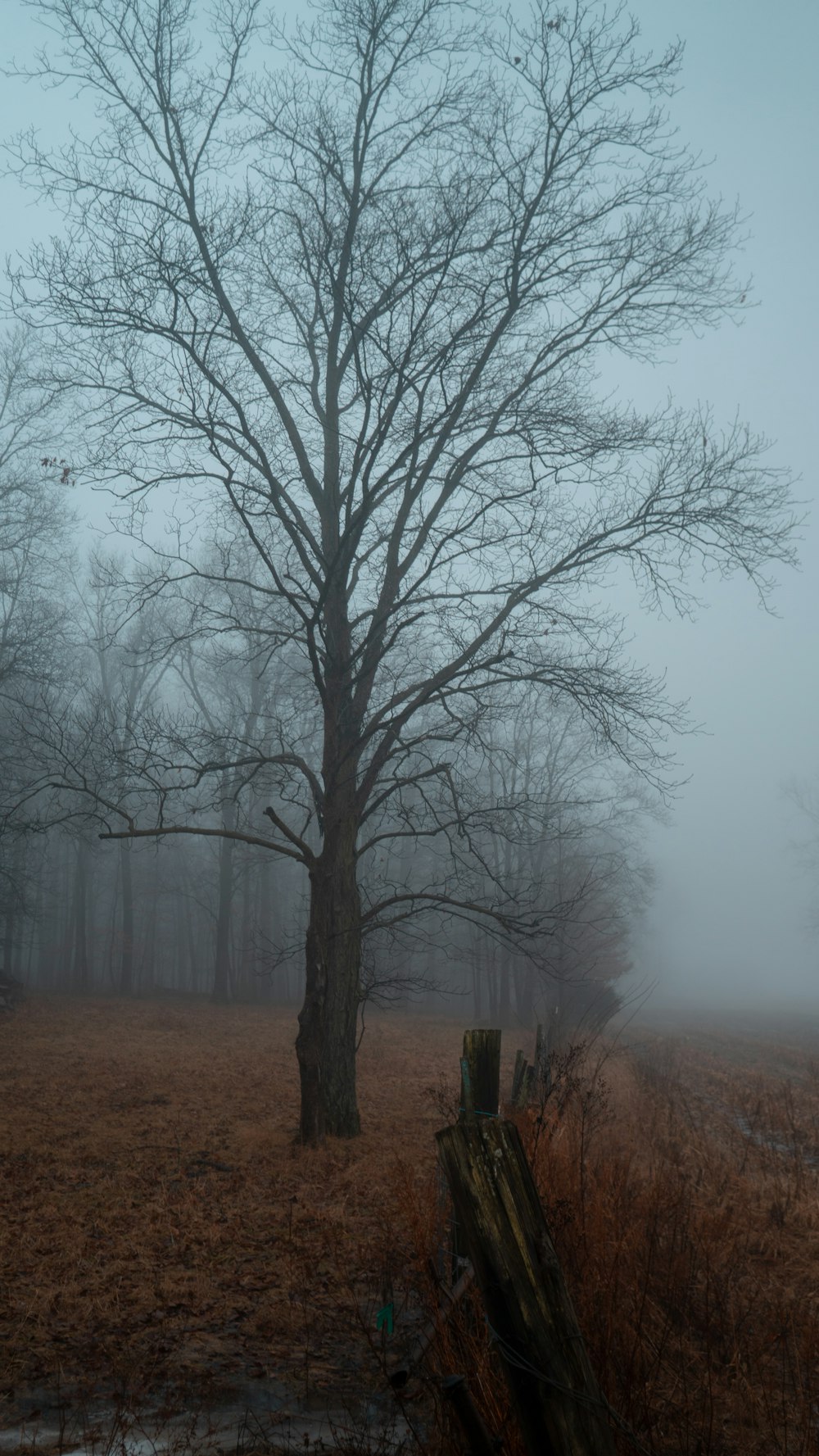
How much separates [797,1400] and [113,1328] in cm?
332

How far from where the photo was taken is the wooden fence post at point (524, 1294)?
103 inches

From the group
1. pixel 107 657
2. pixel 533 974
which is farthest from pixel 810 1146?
pixel 107 657

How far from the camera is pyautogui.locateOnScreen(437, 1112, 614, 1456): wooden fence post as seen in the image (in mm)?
2607

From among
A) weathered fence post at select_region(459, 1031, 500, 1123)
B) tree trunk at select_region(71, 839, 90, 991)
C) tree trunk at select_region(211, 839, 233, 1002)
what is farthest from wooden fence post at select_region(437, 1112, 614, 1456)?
tree trunk at select_region(71, 839, 90, 991)

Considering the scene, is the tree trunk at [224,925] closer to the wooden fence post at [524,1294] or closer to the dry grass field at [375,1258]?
the dry grass field at [375,1258]

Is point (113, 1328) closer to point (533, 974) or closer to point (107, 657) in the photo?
point (533, 974)

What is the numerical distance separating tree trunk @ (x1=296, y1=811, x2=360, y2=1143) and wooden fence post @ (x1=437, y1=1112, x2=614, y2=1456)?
6.74 m

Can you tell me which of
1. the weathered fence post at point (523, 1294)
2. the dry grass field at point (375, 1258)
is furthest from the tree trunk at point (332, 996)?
A: the weathered fence post at point (523, 1294)

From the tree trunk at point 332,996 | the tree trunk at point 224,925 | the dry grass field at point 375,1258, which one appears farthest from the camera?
the tree trunk at point 224,925

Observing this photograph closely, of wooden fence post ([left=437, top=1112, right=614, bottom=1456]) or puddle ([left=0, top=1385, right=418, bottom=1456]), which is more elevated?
wooden fence post ([left=437, top=1112, right=614, bottom=1456])

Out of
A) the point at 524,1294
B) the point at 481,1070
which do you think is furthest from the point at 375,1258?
the point at 524,1294

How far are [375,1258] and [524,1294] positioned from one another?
12.5 feet

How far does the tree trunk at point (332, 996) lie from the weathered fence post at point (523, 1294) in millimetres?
6735

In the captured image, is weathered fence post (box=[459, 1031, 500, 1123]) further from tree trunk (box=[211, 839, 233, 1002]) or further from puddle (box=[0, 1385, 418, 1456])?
tree trunk (box=[211, 839, 233, 1002])
